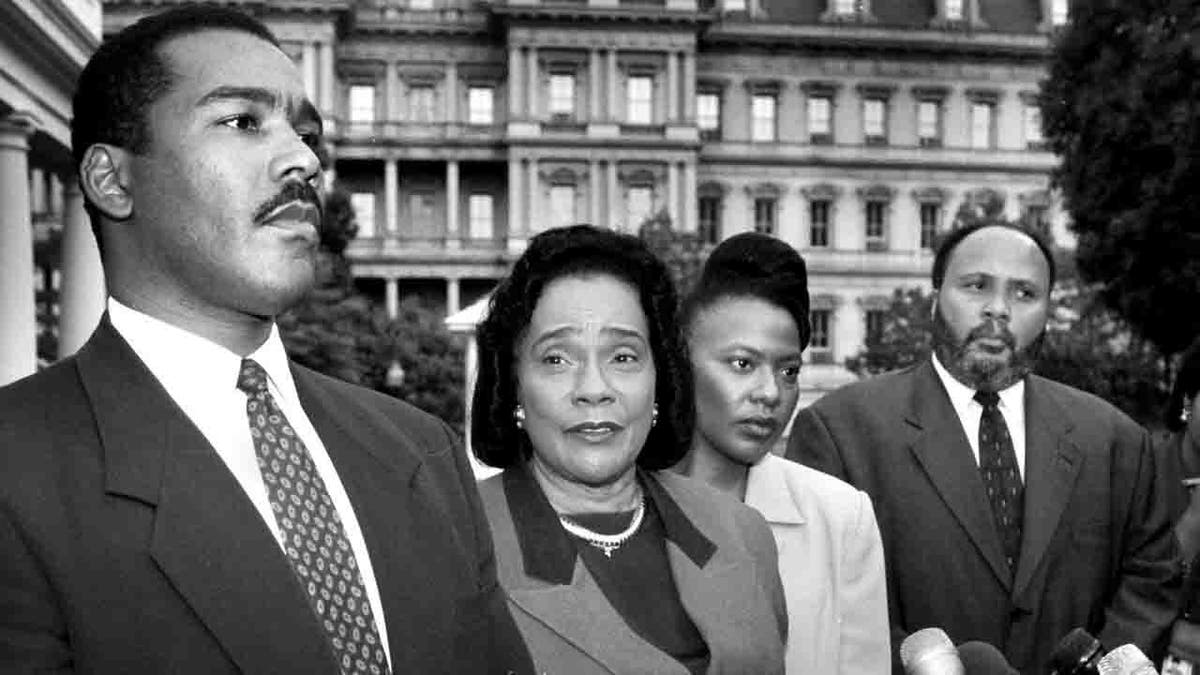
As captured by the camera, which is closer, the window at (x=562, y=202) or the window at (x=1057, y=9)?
the window at (x=562, y=202)

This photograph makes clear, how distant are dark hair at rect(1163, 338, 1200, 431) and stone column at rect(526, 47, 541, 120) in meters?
45.3

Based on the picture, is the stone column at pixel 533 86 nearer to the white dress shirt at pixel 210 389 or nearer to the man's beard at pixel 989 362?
the man's beard at pixel 989 362

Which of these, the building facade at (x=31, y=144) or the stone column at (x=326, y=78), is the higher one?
the stone column at (x=326, y=78)

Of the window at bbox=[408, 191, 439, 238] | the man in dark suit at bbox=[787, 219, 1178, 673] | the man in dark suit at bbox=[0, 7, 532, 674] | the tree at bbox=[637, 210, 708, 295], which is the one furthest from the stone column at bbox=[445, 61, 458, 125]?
the man in dark suit at bbox=[0, 7, 532, 674]

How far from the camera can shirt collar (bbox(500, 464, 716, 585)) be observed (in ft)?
8.54

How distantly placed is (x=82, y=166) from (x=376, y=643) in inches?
30.4

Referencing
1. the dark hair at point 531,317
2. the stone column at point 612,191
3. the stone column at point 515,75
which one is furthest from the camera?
the stone column at point 612,191

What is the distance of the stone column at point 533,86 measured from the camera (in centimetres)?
4944

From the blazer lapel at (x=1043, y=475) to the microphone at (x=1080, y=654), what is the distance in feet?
3.15

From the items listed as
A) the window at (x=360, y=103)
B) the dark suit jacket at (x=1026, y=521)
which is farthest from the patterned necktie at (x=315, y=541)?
the window at (x=360, y=103)

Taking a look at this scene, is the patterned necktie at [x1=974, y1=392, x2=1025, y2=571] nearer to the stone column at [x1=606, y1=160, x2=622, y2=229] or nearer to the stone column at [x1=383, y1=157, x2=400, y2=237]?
the stone column at [x1=606, y1=160, x2=622, y2=229]

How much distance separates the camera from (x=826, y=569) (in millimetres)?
3260

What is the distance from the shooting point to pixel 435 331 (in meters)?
36.9

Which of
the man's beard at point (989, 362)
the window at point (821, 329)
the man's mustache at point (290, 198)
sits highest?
the man's mustache at point (290, 198)
